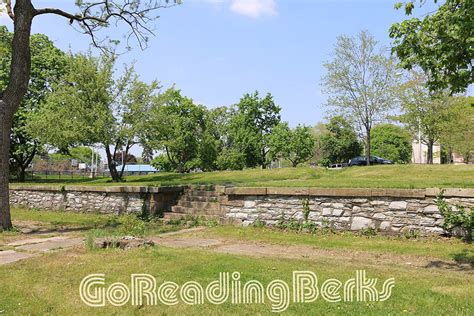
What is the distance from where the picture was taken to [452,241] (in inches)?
315

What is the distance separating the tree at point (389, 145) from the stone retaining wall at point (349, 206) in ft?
197

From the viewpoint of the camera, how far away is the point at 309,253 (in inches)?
295

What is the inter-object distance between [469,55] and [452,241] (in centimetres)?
381

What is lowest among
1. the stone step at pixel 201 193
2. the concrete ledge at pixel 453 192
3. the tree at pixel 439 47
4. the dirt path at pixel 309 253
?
the dirt path at pixel 309 253

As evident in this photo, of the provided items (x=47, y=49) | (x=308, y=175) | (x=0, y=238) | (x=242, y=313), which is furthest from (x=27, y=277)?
(x=47, y=49)

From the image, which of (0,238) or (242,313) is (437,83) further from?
(0,238)

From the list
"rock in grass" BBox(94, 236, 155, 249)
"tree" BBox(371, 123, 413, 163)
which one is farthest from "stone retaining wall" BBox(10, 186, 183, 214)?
"tree" BBox(371, 123, 413, 163)

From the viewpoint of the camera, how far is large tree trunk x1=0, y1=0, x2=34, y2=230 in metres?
10.7

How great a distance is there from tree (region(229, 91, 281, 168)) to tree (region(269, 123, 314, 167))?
1.88 meters

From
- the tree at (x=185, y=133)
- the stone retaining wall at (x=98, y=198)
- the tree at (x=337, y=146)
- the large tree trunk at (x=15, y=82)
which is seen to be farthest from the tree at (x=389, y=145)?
the large tree trunk at (x=15, y=82)

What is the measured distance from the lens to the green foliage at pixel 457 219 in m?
7.96

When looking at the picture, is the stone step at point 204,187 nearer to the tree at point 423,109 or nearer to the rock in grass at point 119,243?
the rock in grass at point 119,243

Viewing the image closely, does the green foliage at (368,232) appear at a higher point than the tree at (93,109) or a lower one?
lower

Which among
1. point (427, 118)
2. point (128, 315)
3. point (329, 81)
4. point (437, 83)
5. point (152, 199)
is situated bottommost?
point (128, 315)
